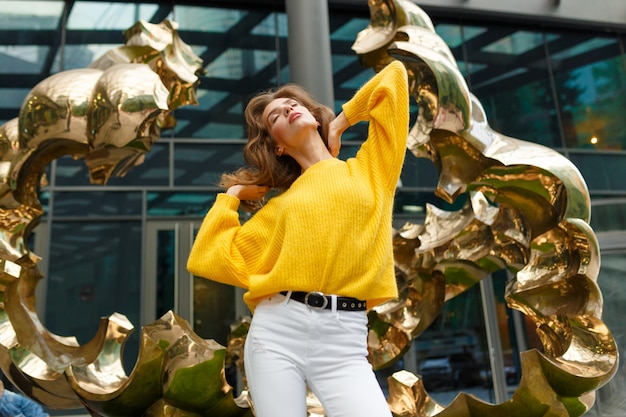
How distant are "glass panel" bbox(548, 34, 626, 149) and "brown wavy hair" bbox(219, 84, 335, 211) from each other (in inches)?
270

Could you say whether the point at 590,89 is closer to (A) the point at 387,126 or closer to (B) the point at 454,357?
(B) the point at 454,357

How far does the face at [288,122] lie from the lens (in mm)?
1926

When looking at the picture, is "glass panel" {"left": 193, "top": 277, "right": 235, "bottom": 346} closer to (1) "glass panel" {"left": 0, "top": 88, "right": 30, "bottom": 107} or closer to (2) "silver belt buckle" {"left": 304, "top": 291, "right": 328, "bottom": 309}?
(1) "glass panel" {"left": 0, "top": 88, "right": 30, "bottom": 107}

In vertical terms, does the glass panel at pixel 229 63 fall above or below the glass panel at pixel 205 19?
below

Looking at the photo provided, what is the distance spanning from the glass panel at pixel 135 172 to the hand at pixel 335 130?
4990 millimetres

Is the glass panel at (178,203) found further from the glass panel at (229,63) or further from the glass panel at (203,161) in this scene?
the glass panel at (229,63)

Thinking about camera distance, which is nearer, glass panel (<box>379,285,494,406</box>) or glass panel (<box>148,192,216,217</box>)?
glass panel (<box>148,192,216,217</box>)

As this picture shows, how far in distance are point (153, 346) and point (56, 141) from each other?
91 cm

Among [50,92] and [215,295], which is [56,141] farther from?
[215,295]

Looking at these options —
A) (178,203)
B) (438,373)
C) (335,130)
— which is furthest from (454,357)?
(335,130)

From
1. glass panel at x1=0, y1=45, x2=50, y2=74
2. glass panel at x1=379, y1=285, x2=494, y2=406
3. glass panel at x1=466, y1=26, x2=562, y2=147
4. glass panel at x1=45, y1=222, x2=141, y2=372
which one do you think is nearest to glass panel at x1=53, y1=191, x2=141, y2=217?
glass panel at x1=45, y1=222, x2=141, y2=372

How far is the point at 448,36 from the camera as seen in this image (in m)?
8.27

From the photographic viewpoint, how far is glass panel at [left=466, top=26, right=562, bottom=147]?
26.6ft

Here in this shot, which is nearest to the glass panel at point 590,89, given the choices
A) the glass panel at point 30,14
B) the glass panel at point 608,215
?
the glass panel at point 608,215
